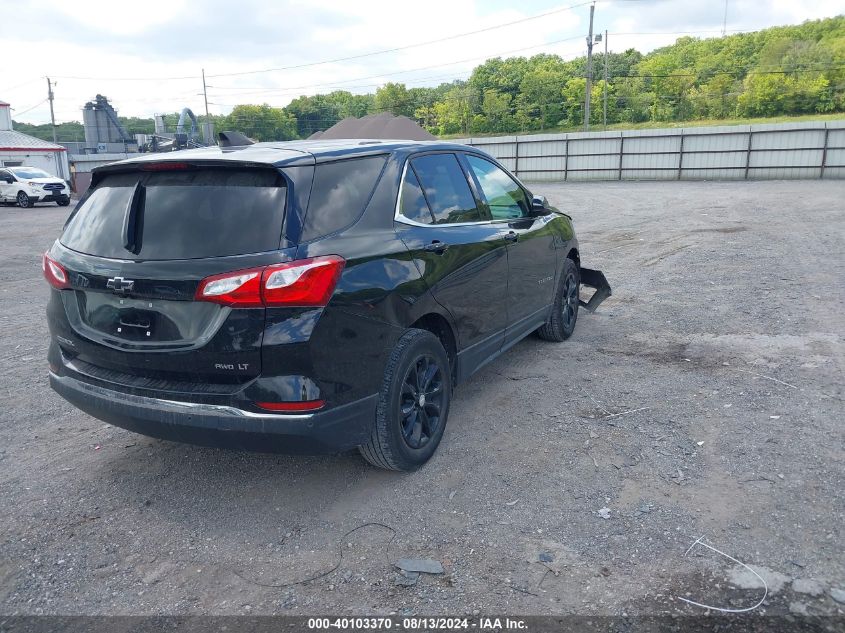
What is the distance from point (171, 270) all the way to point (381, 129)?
3606cm

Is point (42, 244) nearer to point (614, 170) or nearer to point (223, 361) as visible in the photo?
point (223, 361)

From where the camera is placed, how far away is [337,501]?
3525 mm

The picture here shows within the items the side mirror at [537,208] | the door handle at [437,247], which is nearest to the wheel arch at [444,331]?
the door handle at [437,247]

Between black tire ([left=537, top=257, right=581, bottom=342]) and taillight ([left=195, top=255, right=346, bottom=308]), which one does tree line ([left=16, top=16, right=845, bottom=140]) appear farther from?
taillight ([left=195, top=255, right=346, bottom=308])

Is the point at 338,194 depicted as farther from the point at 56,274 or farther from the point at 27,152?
the point at 27,152

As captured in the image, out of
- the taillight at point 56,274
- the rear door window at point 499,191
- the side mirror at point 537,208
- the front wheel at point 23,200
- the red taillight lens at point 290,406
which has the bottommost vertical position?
the front wheel at point 23,200

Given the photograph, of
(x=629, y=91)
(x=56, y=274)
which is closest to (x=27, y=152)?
(x=56, y=274)

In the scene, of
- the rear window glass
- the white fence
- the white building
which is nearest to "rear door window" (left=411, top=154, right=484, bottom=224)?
the rear window glass

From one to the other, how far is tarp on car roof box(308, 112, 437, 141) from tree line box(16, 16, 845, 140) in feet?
165

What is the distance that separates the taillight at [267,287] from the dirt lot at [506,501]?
1162 millimetres

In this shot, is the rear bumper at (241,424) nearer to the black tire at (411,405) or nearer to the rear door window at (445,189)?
the black tire at (411,405)

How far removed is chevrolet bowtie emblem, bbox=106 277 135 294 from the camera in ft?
10.3

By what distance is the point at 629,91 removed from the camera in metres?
83.2

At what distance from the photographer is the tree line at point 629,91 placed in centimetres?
7281
